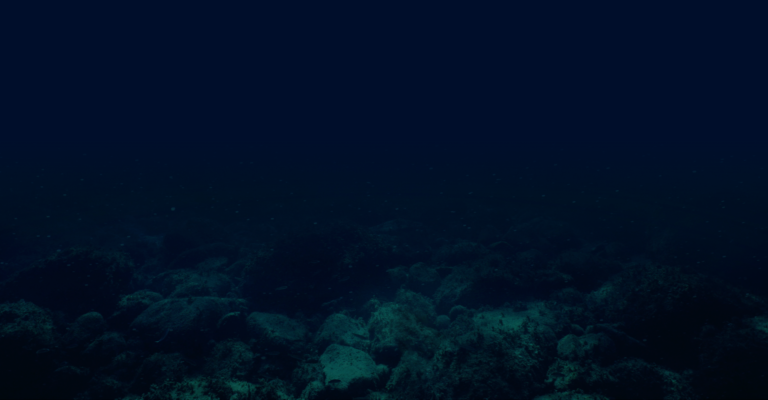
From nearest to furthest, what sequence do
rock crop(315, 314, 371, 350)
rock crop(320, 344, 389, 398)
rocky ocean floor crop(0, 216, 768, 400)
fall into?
1. rocky ocean floor crop(0, 216, 768, 400)
2. rock crop(320, 344, 389, 398)
3. rock crop(315, 314, 371, 350)

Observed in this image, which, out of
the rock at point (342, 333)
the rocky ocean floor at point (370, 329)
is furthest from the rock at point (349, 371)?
the rock at point (342, 333)

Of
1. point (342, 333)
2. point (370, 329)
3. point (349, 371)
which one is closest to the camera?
point (349, 371)

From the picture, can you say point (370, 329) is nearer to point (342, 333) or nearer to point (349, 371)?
point (342, 333)

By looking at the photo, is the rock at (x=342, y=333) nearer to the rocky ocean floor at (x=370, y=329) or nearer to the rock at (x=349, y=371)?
the rocky ocean floor at (x=370, y=329)

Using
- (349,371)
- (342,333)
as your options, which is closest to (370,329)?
(342,333)

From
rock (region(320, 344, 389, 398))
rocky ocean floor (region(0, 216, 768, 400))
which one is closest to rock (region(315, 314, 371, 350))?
rocky ocean floor (region(0, 216, 768, 400))

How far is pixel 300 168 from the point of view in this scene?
137ft

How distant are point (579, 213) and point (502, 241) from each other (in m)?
8.92

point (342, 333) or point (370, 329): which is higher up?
point (342, 333)

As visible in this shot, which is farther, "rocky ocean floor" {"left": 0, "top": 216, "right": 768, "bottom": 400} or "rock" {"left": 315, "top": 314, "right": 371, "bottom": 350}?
"rock" {"left": 315, "top": 314, "right": 371, "bottom": 350}

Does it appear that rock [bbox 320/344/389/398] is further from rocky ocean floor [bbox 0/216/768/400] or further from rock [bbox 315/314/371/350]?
rock [bbox 315/314/371/350]

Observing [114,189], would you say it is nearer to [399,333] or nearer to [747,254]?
[399,333]

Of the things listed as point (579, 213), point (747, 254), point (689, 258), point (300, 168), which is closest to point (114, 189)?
point (300, 168)

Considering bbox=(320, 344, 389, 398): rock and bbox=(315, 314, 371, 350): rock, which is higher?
bbox=(320, 344, 389, 398): rock
